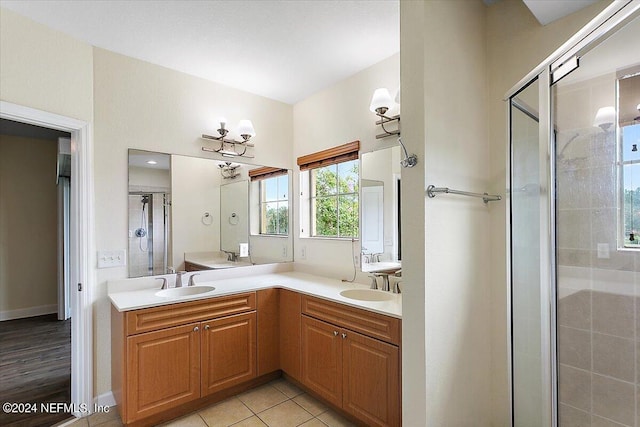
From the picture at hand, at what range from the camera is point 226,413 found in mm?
2182

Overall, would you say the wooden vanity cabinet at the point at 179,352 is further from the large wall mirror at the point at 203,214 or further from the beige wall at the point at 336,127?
the beige wall at the point at 336,127

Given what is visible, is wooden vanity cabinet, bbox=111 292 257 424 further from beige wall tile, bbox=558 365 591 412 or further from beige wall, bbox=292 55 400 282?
beige wall tile, bbox=558 365 591 412

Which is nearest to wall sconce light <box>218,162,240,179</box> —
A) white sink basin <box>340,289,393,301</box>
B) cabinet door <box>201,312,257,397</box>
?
cabinet door <box>201,312,257,397</box>

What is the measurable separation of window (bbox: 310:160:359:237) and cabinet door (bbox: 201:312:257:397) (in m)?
1.07

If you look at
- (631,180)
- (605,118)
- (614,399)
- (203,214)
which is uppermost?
(605,118)

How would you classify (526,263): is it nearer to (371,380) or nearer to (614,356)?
(614,356)

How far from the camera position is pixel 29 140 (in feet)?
14.3

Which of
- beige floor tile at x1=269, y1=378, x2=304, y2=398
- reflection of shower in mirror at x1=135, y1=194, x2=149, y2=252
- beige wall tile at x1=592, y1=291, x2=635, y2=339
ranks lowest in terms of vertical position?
beige floor tile at x1=269, y1=378, x2=304, y2=398

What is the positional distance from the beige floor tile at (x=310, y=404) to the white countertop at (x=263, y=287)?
0.81 metres

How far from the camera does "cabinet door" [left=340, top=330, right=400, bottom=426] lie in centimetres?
172

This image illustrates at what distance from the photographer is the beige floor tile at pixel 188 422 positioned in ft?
6.73

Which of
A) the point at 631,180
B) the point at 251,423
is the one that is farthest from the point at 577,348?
the point at 251,423

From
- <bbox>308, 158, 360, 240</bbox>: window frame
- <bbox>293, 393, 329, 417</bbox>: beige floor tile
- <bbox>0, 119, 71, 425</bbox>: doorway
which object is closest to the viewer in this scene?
<bbox>293, 393, 329, 417</bbox>: beige floor tile

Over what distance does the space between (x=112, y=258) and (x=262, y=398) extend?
5.13ft
